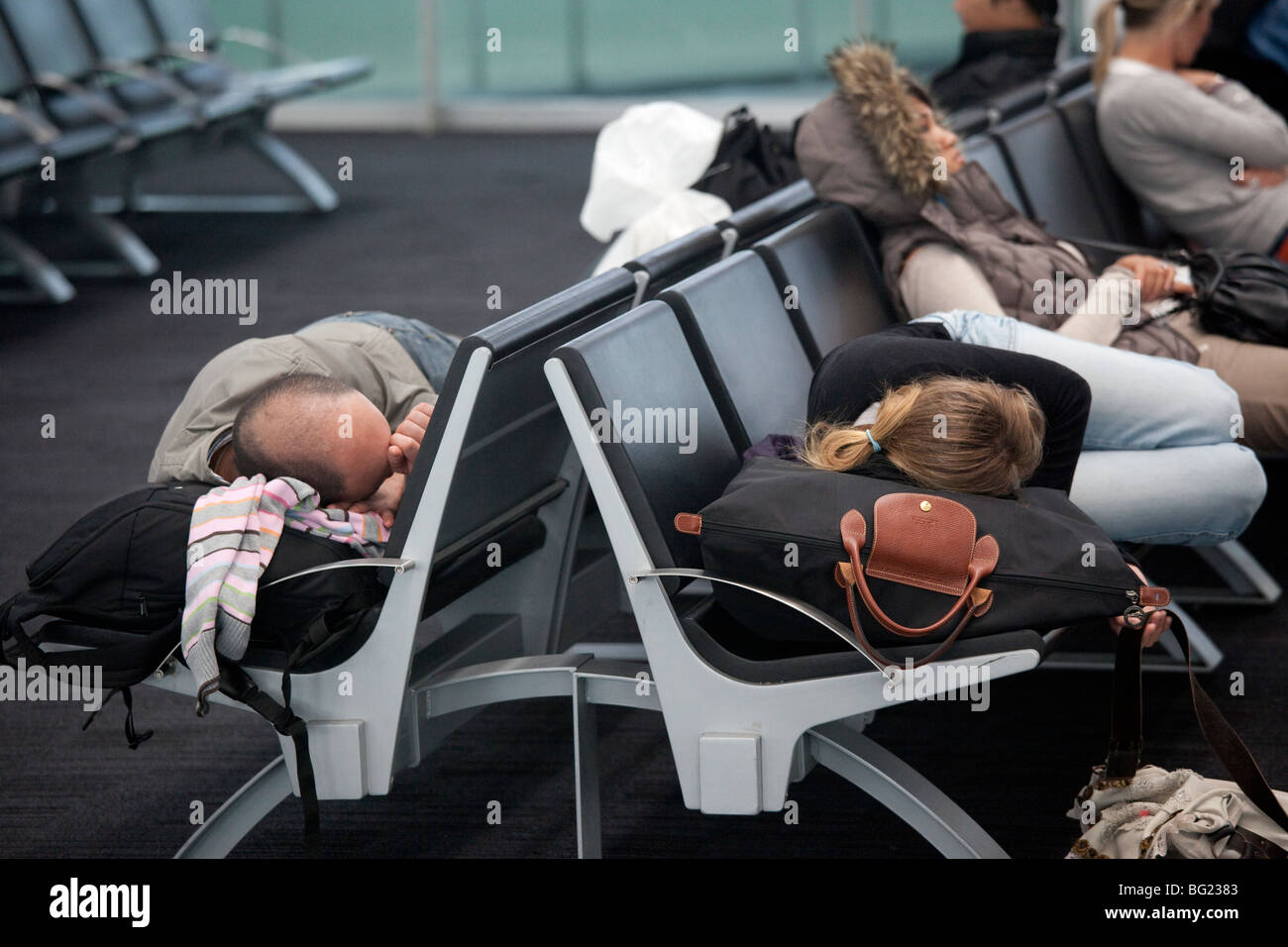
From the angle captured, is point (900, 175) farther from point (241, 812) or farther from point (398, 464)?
point (241, 812)

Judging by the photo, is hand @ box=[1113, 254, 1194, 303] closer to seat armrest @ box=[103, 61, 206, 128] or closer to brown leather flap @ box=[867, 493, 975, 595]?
brown leather flap @ box=[867, 493, 975, 595]

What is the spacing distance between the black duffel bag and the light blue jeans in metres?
0.53

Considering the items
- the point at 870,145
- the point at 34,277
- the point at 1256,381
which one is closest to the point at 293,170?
the point at 34,277

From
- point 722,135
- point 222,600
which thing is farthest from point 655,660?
point 722,135

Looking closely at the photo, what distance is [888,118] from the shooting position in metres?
2.56

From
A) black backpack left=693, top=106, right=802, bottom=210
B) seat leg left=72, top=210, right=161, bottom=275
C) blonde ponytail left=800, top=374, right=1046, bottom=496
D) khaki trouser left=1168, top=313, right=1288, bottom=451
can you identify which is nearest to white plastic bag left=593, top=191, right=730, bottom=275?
black backpack left=693, top=106, right=802, bottom=210

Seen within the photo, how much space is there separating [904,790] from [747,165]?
163cm

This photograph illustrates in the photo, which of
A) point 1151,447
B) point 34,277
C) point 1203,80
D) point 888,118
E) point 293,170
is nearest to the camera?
point 1151,447

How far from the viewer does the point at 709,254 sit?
2.47 meters

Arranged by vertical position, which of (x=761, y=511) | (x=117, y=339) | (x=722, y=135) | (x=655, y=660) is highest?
(x=722, y=135)

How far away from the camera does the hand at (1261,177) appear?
11.4ft

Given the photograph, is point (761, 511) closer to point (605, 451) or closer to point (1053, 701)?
point (605, 451)
